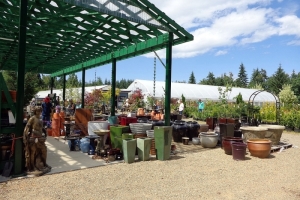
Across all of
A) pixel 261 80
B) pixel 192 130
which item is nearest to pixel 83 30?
pixel 192 130

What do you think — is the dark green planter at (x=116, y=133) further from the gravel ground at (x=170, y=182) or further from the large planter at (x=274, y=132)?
the large planter at (x=274, y=132)

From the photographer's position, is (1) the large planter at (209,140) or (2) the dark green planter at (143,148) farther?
(1) the large planter at (209,140)

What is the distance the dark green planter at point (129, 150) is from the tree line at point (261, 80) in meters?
35.4

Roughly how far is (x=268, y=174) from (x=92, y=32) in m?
6.65

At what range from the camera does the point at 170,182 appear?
486cm

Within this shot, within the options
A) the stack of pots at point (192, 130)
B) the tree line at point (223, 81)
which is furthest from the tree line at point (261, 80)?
the stack of pots at point (192, 130)

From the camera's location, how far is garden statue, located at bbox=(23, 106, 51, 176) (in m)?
5.12

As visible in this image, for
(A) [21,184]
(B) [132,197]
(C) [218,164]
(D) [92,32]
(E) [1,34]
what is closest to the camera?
(B) [132,197]

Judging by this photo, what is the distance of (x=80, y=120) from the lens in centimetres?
951

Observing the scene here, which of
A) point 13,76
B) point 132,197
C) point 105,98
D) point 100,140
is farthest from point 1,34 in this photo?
point 105,98

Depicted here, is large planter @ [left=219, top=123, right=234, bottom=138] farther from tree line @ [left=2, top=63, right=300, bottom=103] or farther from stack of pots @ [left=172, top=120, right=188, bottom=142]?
tree line @ [left=2, top=63, right=300, bottom=103]

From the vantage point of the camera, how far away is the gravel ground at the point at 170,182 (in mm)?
4195

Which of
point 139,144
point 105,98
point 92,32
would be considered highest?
point 92,32

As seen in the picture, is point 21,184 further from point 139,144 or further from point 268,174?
point 268,174
